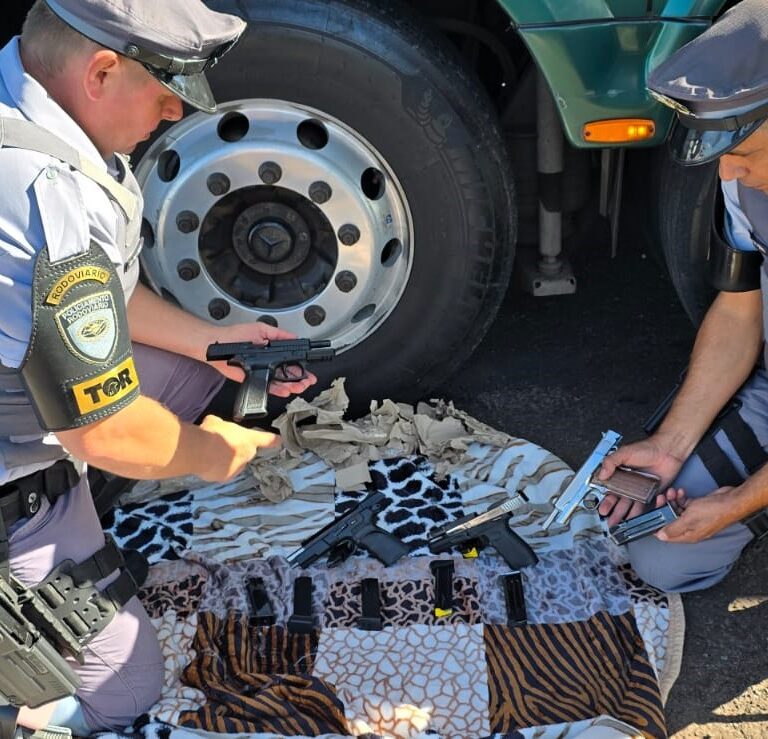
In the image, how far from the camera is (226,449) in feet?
7.55

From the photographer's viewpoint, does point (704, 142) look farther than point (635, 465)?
No

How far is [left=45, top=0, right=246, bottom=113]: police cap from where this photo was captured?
6.13ft

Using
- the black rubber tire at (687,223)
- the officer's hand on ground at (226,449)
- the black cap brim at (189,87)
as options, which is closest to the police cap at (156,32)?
the black cap brim at (189,87)

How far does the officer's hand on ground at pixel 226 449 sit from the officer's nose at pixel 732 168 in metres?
1.20

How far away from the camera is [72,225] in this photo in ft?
6.06

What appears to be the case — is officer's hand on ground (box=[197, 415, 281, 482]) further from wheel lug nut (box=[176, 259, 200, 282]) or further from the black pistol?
wheel lug nut (box=[176, 259, 200, 282])

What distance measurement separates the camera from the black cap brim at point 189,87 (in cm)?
195

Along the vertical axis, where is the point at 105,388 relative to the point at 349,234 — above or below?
above

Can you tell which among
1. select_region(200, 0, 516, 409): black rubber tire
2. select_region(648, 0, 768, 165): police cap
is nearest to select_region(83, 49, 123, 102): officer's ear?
select_region(200, 0, 516, 409): black rubber tire

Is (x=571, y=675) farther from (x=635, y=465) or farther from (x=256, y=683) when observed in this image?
(x=256, y=683)

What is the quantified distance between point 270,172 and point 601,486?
1223mm

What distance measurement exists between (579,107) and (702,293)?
0.65m

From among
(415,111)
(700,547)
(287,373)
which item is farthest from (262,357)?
(700,547)

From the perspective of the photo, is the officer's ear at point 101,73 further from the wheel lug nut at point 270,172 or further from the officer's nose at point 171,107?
the wheel lug nut at point 270,172
